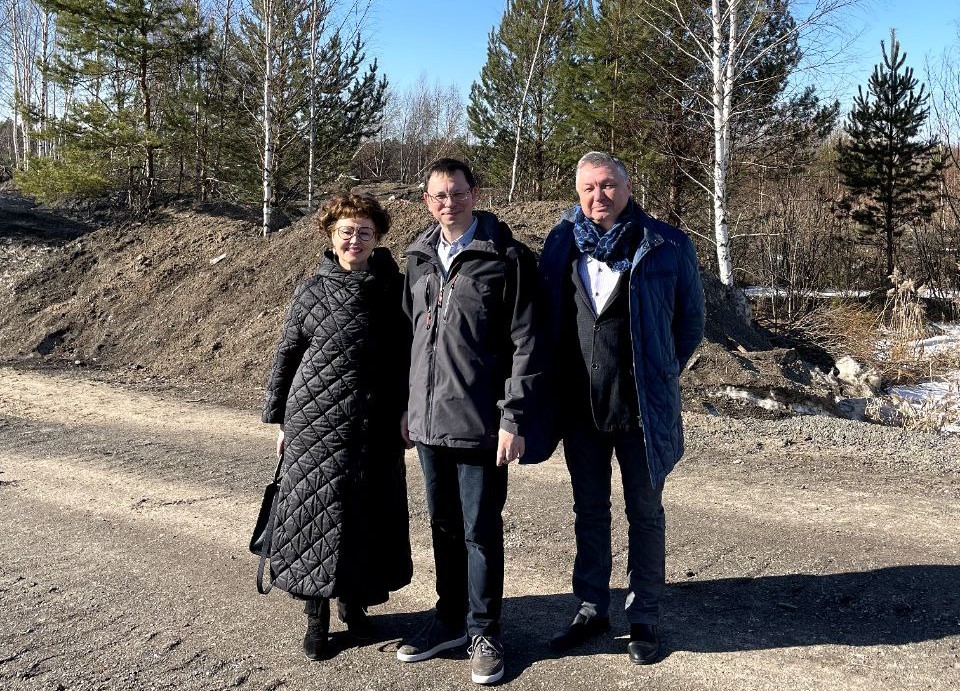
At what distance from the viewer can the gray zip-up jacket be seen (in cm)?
291

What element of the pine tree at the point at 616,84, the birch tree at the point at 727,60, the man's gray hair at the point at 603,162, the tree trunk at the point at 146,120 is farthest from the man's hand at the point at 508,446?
the tree trunk at the point at 146,120

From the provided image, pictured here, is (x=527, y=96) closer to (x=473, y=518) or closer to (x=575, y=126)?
(x=575, y=126)

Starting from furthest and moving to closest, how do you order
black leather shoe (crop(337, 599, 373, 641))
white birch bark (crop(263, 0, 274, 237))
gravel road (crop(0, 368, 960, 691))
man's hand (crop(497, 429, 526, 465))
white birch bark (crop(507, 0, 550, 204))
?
1. white birch bark (crop(507, 0, 550, 204))
2. white birch bark (crop(263, 0, 274, 237))
3. black leather shoe (crop(337, 599, 373, 641))
4. gravel road (crop(0, 368, 960, 691))
5. man's hand (crop(497, 429, 526, 465))

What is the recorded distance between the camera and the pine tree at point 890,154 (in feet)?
57.9

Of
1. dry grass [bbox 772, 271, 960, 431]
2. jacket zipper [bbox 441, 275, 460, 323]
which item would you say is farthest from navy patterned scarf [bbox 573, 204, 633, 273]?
dry grass [bbox 772, 271, 960, 431]

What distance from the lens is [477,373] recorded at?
293cm

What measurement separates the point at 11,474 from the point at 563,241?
507 centimetres

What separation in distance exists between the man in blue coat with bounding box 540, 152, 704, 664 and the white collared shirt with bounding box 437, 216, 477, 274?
36cm

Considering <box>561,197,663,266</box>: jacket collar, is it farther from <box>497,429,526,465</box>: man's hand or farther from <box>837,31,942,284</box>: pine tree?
<box>837,31,942,284</box>: pine tree

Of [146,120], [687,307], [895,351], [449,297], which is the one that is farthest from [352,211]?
[146,120]

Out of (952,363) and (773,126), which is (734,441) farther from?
(773,126)

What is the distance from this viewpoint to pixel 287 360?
10.8 feet

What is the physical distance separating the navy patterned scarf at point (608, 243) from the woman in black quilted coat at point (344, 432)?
812mm

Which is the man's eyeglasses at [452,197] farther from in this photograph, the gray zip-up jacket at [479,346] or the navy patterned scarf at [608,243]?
the navy patterned scarf at [608,243]
